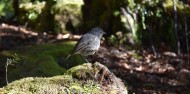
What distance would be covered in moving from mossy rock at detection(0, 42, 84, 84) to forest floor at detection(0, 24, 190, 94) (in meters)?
2.09

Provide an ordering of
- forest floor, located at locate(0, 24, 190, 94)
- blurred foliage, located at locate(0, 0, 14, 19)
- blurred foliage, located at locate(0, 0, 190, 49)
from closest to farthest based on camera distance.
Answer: forest floor, located at locate(0, 24, 190, 94) → blurred foliage, located at locate(0, 0, 190, 49) → blurred foliage, located at locate(0, 0, 14, 19)

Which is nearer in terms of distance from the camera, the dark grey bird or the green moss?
the green moss

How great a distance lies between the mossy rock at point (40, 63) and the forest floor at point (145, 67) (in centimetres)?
209

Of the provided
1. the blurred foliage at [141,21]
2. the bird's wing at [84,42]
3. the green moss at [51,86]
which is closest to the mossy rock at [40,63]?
the bird's wing at [84,42]

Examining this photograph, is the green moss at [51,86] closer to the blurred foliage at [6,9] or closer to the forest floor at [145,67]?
the forest floor at [145,67]

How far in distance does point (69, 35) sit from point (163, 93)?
267 inches

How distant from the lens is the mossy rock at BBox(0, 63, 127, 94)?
14.1ft

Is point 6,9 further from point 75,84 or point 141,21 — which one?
point 75,84

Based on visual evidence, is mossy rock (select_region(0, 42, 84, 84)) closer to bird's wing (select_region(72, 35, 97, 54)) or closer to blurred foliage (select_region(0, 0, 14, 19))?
bird's wing (select_region(72, 35, 97, 54))

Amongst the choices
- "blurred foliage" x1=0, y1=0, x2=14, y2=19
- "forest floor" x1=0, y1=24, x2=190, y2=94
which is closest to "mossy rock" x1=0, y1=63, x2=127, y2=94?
"forest floor" x1=0, y1=24, x2=190, y2=94

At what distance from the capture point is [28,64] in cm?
875

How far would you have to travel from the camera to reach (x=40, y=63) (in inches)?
340

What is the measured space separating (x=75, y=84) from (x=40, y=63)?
165 inches

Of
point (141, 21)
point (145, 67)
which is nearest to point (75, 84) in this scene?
point (145, 67)
